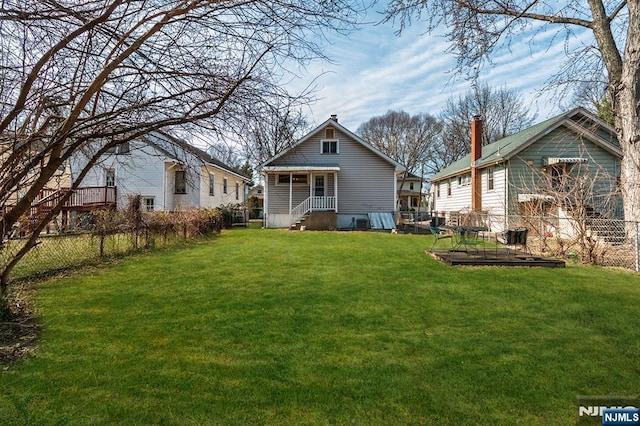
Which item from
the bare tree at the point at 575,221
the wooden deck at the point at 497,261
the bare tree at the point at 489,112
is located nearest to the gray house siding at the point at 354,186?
the bare tree at the point at 575,221

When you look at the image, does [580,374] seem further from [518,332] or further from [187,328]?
[187,328]

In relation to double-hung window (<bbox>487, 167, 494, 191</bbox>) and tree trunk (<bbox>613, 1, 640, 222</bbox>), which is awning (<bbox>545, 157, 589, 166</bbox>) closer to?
double-hung window (<bbox>487, 167, 494, 191</bbox>)

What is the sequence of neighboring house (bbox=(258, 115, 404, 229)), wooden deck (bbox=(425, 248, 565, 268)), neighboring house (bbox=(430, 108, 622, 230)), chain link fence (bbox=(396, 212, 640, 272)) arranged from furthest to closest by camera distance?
neighboring house (bbox=(258, 115, 404, 229)) < neighboring house (bbox=(430, 108, 622, 230)) < chain link fence (bbox=(396, 212, 640, 272)) < wooden deck (bbox=(425, 248, 565, 268))

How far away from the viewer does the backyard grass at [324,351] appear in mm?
2535

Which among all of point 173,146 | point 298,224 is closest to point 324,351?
point 173,146

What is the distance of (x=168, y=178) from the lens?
2161 cm

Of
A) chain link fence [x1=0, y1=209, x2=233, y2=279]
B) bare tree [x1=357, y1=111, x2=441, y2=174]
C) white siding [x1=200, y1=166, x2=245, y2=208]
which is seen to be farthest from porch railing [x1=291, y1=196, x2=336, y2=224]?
bare tree [x1=357, y1=111, x2=441, y2=174]

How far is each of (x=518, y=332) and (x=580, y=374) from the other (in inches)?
40.2

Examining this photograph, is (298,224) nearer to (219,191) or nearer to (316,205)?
(316,205)

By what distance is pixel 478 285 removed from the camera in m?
6.40

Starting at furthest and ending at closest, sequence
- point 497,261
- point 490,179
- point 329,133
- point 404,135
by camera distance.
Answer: point 404,135 < point 329,133 < point 490,179 < point 497,261

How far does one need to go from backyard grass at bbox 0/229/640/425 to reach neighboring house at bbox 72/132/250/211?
80.4 inches

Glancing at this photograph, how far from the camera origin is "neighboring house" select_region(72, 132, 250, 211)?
4.44m

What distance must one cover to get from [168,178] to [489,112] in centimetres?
3141
